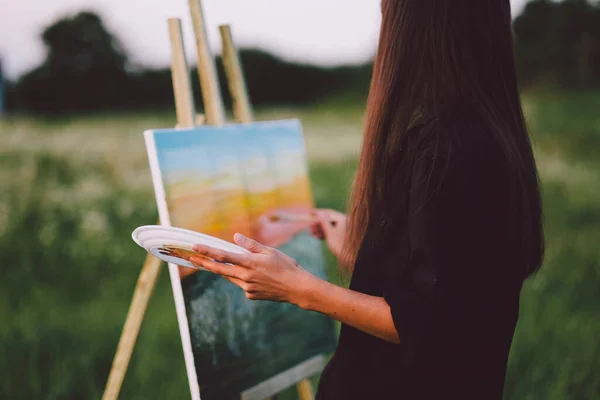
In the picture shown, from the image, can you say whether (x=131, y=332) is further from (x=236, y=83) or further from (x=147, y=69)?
(x=147, y=69)

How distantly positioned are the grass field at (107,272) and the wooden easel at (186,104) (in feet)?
1.47

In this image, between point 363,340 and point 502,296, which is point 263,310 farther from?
point 502,296

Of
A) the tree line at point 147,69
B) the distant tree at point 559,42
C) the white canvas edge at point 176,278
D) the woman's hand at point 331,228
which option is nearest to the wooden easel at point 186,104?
the white canvas edge at point 176,278

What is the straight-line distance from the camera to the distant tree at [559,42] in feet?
20.0

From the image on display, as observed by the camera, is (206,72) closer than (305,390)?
Yes

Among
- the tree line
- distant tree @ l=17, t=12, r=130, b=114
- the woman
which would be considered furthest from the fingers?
distant tree @ l=17, t=12, r=130, b=114

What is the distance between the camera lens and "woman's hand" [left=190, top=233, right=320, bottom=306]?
1013 mm

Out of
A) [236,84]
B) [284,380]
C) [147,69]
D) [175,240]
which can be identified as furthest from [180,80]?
[147,69]

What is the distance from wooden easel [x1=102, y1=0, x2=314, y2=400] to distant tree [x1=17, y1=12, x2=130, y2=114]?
13.0ft

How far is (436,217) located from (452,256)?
0.06 meters

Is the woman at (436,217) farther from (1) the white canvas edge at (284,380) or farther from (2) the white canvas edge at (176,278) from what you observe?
Result: (1) the white canvas edge at (284,380)

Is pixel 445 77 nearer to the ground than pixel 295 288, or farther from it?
farther from it

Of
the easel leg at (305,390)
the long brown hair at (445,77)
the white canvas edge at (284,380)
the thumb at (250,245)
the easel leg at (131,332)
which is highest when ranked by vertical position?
the long brown hair at (445,77)

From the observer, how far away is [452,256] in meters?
0.89
